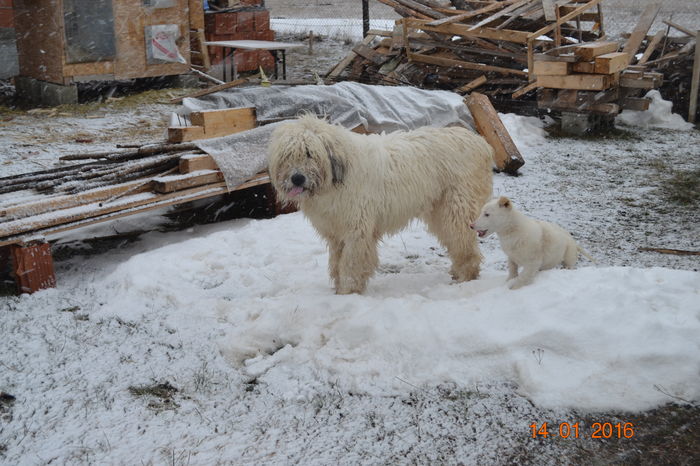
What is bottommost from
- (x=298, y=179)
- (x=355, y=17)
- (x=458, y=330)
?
(x=458, y=330)

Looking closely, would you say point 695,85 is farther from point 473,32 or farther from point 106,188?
point 106,188

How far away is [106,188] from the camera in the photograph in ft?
18.9

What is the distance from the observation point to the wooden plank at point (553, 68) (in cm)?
1091

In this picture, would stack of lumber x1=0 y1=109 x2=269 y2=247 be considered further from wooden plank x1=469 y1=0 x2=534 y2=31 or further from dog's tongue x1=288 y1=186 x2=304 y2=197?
wooden plank x1=469 y1=0 x2=534 y2=31

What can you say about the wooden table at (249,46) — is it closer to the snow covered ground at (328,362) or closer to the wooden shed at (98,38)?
the wooden shed at (98,38)

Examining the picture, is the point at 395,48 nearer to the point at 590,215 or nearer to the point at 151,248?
the point at 590,215

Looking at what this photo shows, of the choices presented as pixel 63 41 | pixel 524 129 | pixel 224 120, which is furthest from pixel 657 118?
pixel 63 41

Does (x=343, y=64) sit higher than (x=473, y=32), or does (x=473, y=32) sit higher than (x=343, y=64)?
(x=473, y=32)

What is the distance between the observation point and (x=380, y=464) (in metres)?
3.20

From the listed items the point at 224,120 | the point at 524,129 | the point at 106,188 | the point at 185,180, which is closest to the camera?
the point at 106,188

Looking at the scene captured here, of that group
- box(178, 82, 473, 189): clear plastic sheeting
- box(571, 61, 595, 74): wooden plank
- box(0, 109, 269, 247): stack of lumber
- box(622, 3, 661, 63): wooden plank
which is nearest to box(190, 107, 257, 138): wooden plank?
box(0, 109, 269, 247): stack of lumber

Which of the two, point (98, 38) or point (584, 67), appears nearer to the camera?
point (584, 67)

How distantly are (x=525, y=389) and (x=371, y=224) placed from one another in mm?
1798
